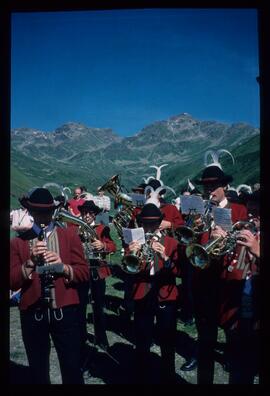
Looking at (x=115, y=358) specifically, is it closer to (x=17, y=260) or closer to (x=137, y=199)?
(x=137, y=199)

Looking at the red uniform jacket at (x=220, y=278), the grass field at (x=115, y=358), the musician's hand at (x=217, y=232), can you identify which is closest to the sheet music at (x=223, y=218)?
the musician's hand at (x=217, y=232)

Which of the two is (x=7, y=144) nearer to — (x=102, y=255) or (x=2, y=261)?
(x=2, y=261)

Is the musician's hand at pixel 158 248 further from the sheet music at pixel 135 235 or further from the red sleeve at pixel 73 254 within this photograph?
the red sleeve at pixel 73 254

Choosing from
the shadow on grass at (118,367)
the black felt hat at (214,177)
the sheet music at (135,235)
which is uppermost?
the black felt hat at (214,177)

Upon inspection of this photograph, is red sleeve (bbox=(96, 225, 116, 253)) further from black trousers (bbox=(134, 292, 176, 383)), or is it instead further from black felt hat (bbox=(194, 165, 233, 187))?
black felt hat (bbox=(194, 165, 233, 187))

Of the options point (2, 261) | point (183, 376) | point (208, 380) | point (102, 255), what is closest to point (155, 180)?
point (102, 255)

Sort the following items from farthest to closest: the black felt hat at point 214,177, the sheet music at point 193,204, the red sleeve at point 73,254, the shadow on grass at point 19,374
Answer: the shadow on grass at point 19,374 → the black felt hat at point 214,177 → the sheet music at point 193,204 → the red sleeve at point 73,254

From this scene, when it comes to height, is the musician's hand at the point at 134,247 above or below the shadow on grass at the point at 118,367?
above

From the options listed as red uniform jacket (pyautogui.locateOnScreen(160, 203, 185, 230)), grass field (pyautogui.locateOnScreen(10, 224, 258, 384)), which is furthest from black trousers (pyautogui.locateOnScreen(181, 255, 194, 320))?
red uniform jacket (pyautogui.locateOnScreen(160, 203, 185, 230))

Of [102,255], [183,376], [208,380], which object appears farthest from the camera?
[102,255]

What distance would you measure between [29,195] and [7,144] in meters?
0.68

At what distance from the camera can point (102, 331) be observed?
22.4 ft

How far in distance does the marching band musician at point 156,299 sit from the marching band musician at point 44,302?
36.6 inches

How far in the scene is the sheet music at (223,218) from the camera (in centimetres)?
421
